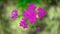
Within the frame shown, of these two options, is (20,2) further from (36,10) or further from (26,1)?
(36,10)

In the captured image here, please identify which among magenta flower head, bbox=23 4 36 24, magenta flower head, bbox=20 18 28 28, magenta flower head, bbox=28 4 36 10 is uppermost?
magenta flower head, bbox=28 4 36 10

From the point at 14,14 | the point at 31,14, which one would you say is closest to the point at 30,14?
the point at 31,14

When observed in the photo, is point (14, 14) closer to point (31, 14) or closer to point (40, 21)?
point (31, 14)

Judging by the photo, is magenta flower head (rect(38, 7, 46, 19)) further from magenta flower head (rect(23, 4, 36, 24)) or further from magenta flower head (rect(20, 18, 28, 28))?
magenta flower head (rect(20, 18, 28, 28))

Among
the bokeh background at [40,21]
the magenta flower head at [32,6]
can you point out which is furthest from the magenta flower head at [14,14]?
the magenta flower head at [32,6]

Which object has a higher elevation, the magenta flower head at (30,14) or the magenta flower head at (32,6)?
the magenta flower head at (32,6)

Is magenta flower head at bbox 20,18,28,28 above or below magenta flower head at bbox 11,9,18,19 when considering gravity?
below

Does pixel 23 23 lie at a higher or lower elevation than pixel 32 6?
lower

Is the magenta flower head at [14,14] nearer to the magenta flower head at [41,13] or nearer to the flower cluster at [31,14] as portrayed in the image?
the flower cluster at [31,14]

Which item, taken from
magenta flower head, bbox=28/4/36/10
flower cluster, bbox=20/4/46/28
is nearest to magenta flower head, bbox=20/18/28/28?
flower cluster, bbox=20/4/46/28
